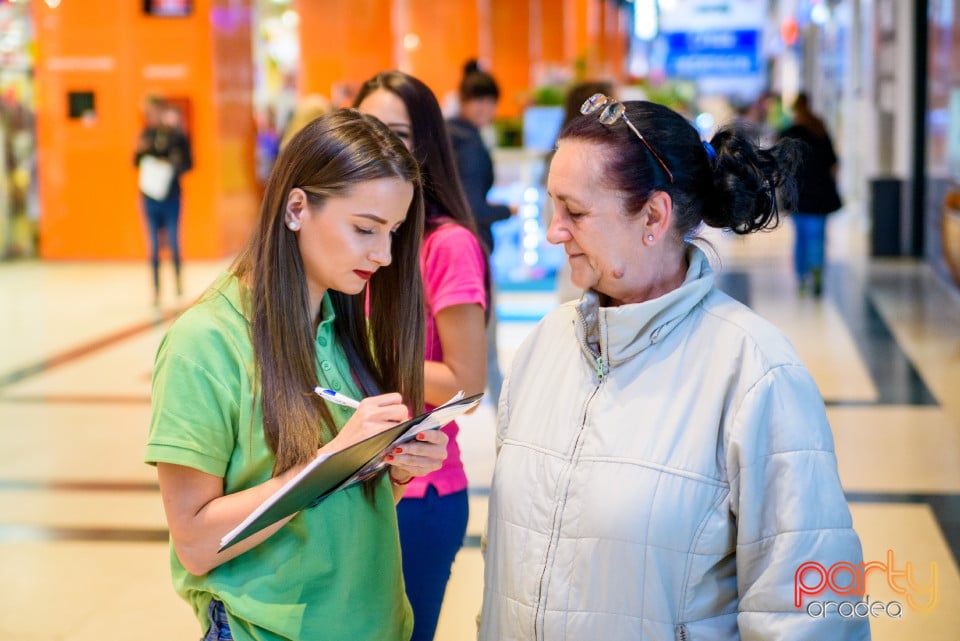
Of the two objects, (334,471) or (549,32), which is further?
(549,32)

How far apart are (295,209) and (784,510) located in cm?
85

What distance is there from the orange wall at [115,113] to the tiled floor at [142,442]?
2490 millimetres

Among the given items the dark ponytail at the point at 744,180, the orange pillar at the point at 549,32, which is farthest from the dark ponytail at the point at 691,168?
the orange pillar at the point at 549,32

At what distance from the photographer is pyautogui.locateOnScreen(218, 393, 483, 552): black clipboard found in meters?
1.51

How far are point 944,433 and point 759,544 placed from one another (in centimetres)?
486

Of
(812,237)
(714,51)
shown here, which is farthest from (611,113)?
(714,51)

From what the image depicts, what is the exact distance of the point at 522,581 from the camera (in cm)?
164

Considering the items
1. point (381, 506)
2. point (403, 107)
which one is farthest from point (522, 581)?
point (403, 107)

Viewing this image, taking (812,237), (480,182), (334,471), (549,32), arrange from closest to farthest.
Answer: (334,471) < (480,182) < (812,237) < (549,32)

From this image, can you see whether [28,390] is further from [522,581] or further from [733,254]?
[733,254]

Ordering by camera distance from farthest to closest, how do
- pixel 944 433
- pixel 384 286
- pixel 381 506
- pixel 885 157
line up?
pixel 885 157 < pixel 944 433 < pixel 384 286 < pixel 381 506

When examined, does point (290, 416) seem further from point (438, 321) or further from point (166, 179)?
point (166, 179)

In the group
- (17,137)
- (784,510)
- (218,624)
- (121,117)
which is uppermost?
(121,117)

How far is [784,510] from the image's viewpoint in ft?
4.86
